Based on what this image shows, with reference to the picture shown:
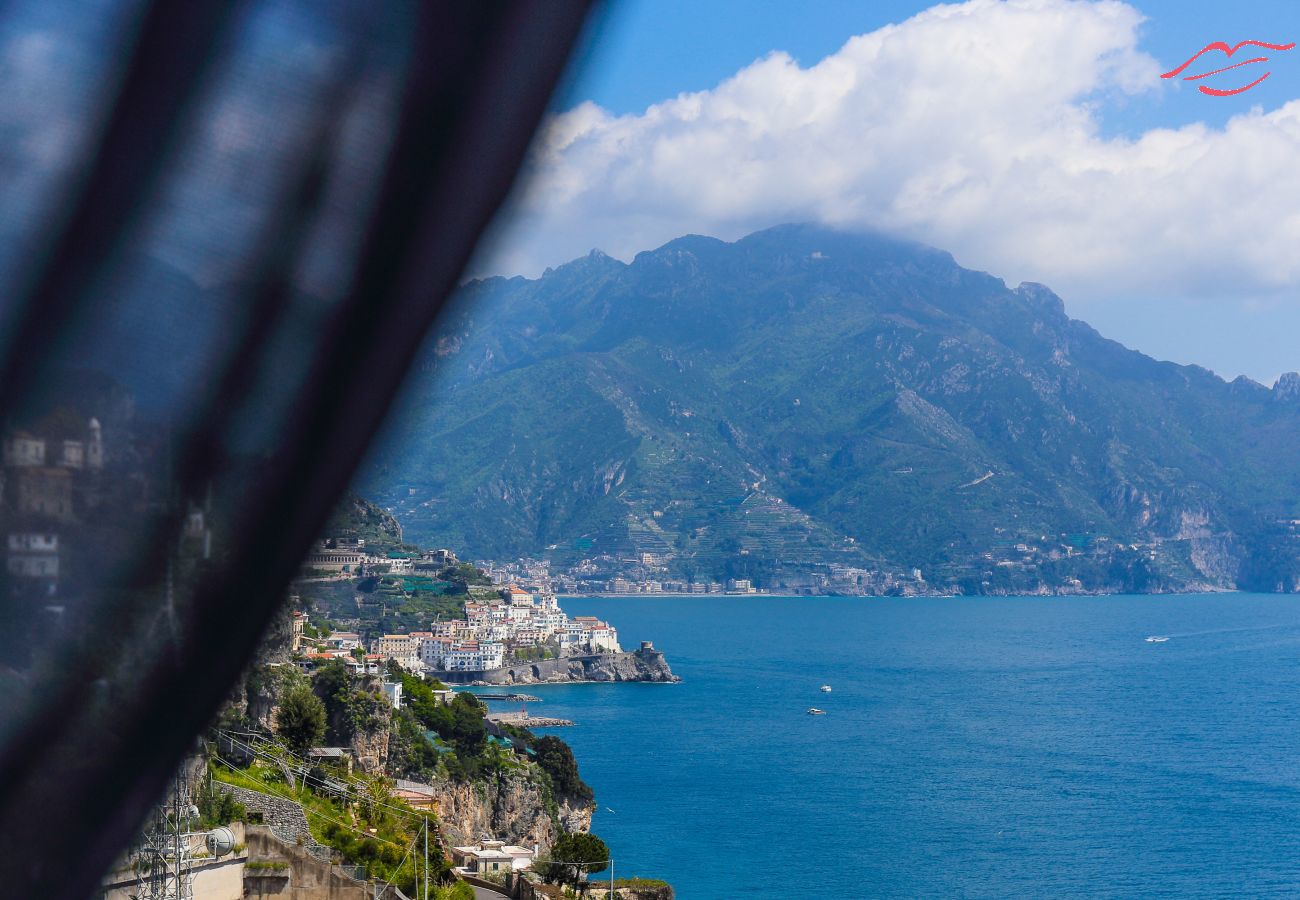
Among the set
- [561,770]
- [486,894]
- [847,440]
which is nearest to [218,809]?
[486,894]

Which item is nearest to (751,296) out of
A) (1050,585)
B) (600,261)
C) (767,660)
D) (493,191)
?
(600,261)

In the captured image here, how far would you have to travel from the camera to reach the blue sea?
79.0ft

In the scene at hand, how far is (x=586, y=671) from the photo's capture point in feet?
177

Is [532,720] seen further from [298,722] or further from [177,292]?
[177,292]

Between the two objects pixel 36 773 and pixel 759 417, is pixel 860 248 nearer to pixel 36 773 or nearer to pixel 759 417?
pixel 759 417

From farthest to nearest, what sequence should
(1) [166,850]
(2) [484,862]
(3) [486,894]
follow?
(2) [484,862] → (3) [486,894] → (1) [166,850]

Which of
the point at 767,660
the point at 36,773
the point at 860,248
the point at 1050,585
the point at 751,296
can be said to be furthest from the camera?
the point at 860,248

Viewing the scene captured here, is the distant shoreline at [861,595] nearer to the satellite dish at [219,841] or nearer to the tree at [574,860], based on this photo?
the tree at [574,860]

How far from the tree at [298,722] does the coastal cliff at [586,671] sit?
32979 mm

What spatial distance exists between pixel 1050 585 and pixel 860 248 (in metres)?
56.9

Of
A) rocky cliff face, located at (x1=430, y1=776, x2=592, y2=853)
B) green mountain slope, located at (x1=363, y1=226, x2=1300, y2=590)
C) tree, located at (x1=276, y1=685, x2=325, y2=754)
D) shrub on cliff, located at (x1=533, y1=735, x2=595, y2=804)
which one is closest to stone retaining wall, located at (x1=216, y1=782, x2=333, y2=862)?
tree, located at (x1=276, y1=685, x2=325, y2=754)

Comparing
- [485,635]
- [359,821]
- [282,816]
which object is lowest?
[359,821]

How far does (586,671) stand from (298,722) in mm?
38686

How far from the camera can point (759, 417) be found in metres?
119
